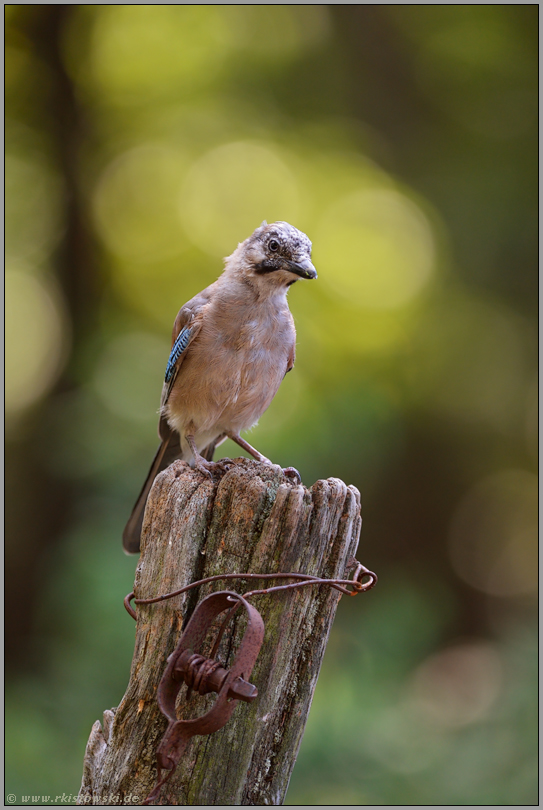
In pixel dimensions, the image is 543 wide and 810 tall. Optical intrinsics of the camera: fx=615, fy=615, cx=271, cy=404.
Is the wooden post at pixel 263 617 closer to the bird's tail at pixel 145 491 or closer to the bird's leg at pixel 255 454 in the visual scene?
the bird's leg at pixel 255 454

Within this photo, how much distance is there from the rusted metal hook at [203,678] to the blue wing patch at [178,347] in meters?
2.34

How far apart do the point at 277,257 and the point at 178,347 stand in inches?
38.2

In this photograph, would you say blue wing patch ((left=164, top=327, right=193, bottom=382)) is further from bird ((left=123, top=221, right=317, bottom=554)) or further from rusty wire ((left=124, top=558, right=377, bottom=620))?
rusty wire ((left=124, top=558, right=377, bottom=620))

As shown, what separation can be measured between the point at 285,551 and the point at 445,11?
7.98 metres

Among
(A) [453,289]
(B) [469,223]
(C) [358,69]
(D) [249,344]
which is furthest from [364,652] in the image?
(C) [358,69]

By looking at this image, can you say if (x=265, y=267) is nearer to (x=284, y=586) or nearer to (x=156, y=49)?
(x=284, y=586)

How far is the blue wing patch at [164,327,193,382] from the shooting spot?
4.20m

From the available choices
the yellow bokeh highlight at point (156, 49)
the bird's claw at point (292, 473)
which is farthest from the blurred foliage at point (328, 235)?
the bird's claw at point (292, 473)

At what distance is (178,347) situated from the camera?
4.31 m

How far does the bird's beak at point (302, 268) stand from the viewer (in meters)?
3.69

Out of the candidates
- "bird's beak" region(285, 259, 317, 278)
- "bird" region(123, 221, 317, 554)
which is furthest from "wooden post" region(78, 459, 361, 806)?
"bird's beak" region(285, 259, 317, 278)

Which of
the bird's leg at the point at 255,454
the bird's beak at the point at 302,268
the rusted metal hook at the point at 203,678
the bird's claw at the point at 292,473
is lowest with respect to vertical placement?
the rusted metal hook at the point at 203,678

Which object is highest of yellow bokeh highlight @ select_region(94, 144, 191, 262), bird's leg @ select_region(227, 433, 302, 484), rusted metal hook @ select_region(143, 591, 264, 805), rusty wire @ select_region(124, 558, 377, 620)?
yellow bokeh highlight @ select_region(94, 144, 191, 262)

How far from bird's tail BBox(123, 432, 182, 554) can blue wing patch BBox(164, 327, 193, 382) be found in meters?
0.53
